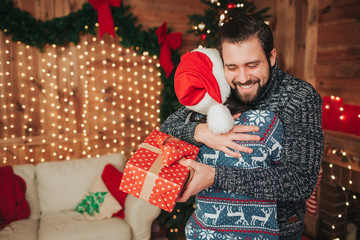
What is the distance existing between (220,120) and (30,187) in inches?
93.0

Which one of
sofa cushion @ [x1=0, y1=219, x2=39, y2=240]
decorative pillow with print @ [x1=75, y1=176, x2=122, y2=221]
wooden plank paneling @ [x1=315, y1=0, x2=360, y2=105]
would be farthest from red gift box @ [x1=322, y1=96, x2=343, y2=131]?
sofa cushion @ [x1=0, y1=219, x2=39, y2=240]

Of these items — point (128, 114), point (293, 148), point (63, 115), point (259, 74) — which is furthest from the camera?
point (128, 114)

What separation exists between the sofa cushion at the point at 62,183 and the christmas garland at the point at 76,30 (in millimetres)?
1042

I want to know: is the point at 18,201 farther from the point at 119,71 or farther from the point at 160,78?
the point at 160,78

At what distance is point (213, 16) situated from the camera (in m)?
2.76

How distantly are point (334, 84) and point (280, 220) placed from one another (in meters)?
2.03

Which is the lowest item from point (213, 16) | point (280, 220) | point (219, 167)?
point (280, 220)

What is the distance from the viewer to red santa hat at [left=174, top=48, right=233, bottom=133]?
41.9 inches

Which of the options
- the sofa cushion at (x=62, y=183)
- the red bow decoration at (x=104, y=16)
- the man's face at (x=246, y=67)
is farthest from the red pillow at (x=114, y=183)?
the man's face at (x=246, y=67)

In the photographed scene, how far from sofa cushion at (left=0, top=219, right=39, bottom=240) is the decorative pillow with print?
0.38 m

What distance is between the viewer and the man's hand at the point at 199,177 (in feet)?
3.19

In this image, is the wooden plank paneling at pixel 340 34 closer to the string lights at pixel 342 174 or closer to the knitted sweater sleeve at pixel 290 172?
the string lights at pixel 342 174

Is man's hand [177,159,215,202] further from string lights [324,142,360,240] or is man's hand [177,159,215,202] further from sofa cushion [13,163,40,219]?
sofa cushion [13,163,40,219]

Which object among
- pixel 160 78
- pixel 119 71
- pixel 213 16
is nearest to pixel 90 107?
pixel 119 71
